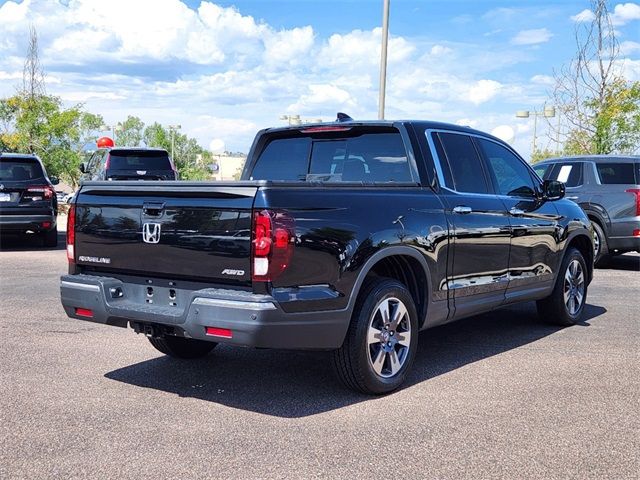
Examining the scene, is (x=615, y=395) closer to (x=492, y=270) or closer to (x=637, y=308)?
(x=492, y=270)

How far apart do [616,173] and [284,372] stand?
8.19 m

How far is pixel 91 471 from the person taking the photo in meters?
→ 3.56

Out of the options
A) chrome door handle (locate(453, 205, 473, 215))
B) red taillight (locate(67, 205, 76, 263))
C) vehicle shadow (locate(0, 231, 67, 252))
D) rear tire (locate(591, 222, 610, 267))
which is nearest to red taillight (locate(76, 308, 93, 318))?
red taillight (locate(67, 205, 76, 263))

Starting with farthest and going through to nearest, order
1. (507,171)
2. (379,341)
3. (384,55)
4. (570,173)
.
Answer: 1. (384,55)
2. (570,173)
3. (507,171)
4. (379,341)

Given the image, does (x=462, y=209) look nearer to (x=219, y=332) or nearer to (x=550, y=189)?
(x=550, y=189)

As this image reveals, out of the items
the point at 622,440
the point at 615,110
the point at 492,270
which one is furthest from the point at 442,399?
the point at 615,110

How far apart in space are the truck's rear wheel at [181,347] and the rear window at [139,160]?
1171 cm

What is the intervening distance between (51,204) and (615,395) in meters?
11.5

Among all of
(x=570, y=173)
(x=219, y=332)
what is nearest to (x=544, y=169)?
(x=570, y=173)

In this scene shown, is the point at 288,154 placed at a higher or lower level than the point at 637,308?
higher

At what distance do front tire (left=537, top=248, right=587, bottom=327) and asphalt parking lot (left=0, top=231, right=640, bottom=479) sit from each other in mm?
315

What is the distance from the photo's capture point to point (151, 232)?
15.2 feet

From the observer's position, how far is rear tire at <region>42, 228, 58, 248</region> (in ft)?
47.2

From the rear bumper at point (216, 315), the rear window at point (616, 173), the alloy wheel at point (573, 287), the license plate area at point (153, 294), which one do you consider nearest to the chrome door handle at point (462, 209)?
the rear bumper at point (216, 315)
